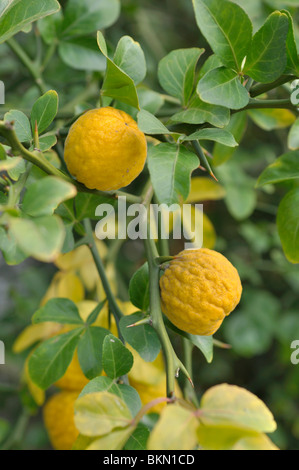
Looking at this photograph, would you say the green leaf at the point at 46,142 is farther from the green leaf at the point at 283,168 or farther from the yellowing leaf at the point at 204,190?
the yellowing leaf at the point at 204,190

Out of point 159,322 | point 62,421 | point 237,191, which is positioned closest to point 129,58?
point 159,322

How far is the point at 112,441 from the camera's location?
39cm

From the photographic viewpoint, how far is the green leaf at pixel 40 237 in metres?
0.29

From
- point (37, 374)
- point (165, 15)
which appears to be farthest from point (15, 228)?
point (165, 15)

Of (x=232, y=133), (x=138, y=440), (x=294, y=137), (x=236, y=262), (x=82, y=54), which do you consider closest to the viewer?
(x=138, y=440)

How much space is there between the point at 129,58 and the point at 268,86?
0.14 metres

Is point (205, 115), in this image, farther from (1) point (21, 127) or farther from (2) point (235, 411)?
(2) point (235, 411)

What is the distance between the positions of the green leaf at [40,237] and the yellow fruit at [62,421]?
1.50 ft

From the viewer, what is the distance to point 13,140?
400mm

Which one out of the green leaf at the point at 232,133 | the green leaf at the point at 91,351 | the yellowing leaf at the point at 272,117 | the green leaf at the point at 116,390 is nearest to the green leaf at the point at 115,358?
the green leaf at the point at 116,390

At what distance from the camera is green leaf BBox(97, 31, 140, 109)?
0.46m

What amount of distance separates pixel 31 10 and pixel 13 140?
19 cm

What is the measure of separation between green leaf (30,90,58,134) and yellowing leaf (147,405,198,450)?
0.29m

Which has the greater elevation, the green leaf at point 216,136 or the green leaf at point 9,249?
the green leaf at point 216,136
